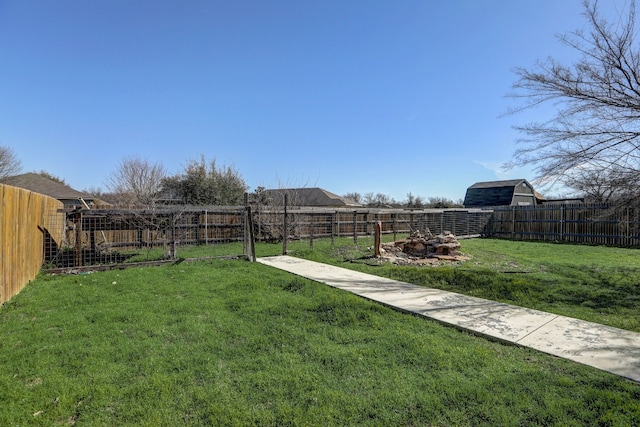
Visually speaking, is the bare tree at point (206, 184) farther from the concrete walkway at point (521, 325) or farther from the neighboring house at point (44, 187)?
the concrete walkway at point (521, 325)

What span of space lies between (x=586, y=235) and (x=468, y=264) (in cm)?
960

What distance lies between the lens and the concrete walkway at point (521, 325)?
3107mm

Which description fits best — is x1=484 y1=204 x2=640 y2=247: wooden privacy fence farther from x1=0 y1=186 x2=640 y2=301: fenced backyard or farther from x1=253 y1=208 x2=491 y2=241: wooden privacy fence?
x1=253 y1=208 x2=491 y2=241: wooden privacy fence

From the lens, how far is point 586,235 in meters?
14.4

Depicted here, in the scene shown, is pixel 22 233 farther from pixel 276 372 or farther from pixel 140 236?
pixel 276 372

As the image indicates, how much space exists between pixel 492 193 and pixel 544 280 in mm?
21777

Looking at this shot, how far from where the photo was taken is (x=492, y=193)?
26.1 meters

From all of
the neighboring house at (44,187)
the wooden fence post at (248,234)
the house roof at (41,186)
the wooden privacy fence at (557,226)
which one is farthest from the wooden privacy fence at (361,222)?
the house roof at (41,186)

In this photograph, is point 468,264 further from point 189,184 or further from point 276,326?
point 189,184

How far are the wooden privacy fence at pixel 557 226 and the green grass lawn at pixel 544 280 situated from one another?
429 centimetres

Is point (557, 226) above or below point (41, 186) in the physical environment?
below

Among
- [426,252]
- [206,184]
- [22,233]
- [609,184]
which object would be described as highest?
[206,184]

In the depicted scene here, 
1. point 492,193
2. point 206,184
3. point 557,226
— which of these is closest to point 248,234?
point 206,184

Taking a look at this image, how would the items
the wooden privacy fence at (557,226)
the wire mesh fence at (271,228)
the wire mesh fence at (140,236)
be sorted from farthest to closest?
the wooden privacy fence at (557,226)
the wire mesh fence at (271,228)
the wire mesh fence at (140,236)
